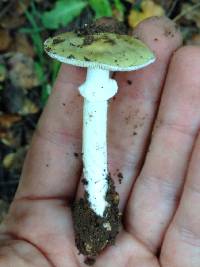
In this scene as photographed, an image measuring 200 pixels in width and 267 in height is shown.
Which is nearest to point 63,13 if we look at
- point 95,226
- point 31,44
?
point 31,44

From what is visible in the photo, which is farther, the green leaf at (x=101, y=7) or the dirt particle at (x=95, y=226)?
the green leaf at (x=101, y=7)

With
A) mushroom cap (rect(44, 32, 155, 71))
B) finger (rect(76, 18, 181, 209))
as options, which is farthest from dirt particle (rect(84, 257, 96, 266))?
mushroom cap (rect(44, 32, 155, 71))

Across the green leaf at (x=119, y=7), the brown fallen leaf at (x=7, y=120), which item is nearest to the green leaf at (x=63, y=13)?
the green leaf at (x=119, y=7)

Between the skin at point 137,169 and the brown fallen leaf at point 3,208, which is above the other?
the skin at point 137,169

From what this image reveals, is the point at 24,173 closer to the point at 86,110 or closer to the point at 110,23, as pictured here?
the point at 86,110

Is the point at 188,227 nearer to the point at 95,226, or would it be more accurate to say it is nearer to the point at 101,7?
the point at 95,226

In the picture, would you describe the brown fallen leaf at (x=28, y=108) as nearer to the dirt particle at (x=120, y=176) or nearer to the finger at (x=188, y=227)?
the dirt particle at (x=120, y=176)

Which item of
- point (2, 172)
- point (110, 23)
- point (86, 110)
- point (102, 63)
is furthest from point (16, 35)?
point (102, 63)
